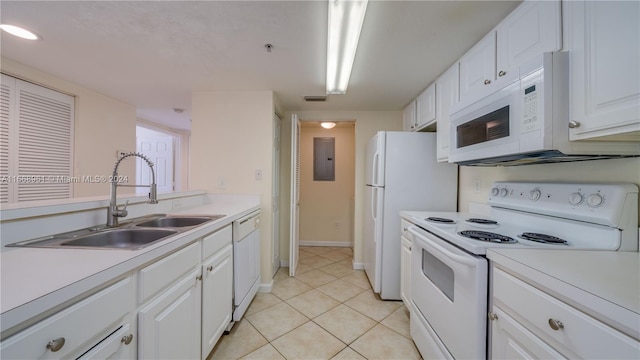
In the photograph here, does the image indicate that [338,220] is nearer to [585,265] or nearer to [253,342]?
[253,342]

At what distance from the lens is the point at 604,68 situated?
32.7 inches

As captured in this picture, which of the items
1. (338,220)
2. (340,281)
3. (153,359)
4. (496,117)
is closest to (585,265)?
(496,117)

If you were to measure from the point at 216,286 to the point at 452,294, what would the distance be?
1414mm

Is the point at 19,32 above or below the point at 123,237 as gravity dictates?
above

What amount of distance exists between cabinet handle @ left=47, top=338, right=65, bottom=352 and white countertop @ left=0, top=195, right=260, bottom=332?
0.31 ft

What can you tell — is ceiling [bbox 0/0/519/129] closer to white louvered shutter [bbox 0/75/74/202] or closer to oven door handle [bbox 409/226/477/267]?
white louvered shutter [bbox 0/75/74/202]

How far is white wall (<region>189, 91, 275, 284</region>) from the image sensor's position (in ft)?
8.11

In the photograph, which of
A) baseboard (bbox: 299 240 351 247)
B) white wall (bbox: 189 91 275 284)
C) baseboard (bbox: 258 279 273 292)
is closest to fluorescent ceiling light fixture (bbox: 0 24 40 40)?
white wall (bbox: 189 91 275 284)

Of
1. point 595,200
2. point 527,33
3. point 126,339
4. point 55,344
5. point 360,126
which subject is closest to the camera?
point 55,344

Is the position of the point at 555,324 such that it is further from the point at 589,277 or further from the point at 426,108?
the point at 426,108

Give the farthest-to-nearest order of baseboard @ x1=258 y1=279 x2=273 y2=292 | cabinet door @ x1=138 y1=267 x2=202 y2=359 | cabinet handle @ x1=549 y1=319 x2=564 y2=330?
baseboard @ x1=258 y1=279 x2=273 y2=292 → cabinet door @ x1=138 y1=267 x2=202 y2=359 → cabinet handle @ x1=549 y1=319 x2=564 y2=330

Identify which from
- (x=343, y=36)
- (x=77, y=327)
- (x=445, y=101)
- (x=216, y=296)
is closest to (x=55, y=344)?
(x=77, y=327)

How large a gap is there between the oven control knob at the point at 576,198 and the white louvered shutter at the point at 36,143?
4.05 meters

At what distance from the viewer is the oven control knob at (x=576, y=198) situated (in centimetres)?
107
